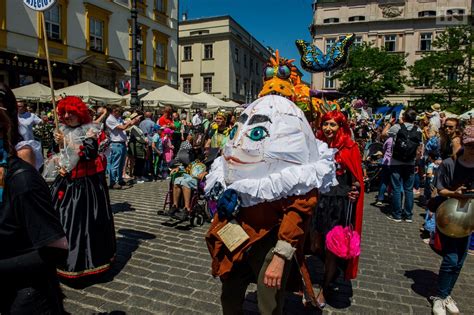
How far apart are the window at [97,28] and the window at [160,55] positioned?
16.6 ft

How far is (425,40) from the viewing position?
40.4 m

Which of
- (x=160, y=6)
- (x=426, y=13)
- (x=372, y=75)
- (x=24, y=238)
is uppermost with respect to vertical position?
(x=426, y=13)

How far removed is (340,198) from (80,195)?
259 cm

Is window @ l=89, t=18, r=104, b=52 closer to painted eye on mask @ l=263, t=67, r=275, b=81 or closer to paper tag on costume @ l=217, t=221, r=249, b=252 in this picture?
painted eye on mask @ l=263, t=67, r=275, b=81

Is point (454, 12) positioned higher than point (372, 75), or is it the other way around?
point (454, 12)

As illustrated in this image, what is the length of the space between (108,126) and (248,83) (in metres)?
40.8

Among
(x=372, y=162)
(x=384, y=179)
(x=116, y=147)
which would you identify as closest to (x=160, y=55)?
(x=116, y=147)

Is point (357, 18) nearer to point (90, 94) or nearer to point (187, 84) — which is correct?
point (187, 84)

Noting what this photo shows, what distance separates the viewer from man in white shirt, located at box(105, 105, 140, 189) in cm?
839

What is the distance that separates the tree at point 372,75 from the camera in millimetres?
31844

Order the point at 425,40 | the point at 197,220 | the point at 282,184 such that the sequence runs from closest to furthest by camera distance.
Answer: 1. the point at 282,184
2. the point at 197,220
3. the point at 425,40

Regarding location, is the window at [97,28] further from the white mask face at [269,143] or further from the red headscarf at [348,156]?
the white mask face at [269,143]

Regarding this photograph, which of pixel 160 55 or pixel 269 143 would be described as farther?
pixel 160 55

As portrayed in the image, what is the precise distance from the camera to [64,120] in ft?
12.3
